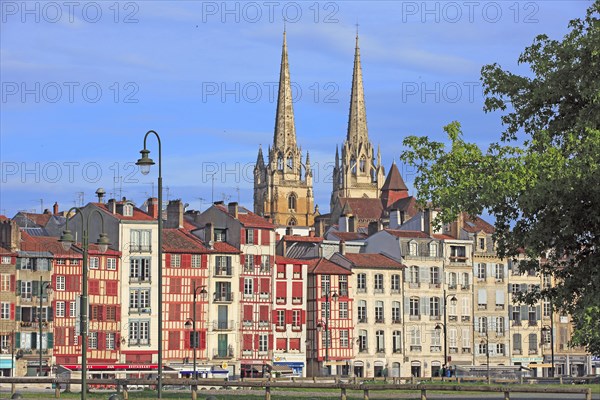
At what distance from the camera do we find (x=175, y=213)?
114500 millimetres

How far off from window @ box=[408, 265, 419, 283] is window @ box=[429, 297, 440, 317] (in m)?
2.61

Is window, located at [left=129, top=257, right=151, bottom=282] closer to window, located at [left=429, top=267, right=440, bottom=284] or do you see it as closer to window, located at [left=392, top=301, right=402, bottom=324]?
window, located at [left=392, top=301, right=402, bottom=324]

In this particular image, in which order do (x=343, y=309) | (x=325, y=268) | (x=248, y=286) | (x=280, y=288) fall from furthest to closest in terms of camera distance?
(x=343, y=309), (x=325, y=268), (x=280, y=288), (x=248, y=286)

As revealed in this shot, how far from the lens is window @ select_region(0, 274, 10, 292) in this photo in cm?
9969

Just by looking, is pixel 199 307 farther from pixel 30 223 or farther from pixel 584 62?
pixel 584 62

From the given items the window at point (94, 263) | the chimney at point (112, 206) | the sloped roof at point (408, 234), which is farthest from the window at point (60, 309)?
the sloped roof at point (408, 234)

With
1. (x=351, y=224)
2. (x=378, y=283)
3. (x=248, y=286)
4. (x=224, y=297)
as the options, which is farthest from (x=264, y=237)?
(x=351, y=224)

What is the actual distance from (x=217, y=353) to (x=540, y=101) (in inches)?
2782

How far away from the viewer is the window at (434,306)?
122m

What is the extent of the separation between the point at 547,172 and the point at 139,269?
70153 millimetres

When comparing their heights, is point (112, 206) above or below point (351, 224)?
below

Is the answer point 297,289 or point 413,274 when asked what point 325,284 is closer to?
point 297,289

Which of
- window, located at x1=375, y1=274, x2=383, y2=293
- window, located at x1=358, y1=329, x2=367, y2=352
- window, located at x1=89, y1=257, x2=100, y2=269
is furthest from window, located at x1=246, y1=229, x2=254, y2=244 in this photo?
window, located at x1=358, y1=329, x2=367, y2=352

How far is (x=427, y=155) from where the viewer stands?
142 ft
